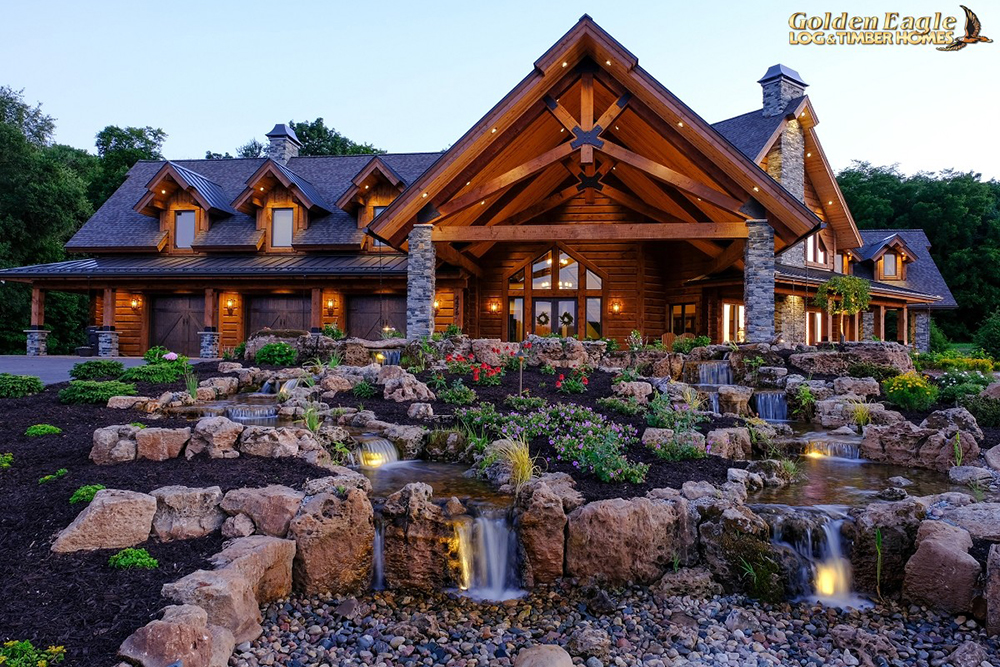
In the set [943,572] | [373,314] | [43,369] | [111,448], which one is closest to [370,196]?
[373,314]

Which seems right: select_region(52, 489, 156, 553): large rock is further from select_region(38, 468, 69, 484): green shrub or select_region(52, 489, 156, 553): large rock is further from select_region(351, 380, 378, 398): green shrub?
select_region(351, 380, 378, 398): green shrub

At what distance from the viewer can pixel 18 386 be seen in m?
9.13

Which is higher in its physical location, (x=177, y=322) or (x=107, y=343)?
(x=177, y=322)

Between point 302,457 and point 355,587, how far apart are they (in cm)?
206

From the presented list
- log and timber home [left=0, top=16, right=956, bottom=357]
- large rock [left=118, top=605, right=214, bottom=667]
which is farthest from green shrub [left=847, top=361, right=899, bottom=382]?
large rock [left=118, top=605, right=214, bottom=667]

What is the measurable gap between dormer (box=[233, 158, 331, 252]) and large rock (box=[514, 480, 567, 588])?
18.1 m

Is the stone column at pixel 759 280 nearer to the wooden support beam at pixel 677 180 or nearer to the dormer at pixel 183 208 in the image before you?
the wooden support beam at pixel 677 180

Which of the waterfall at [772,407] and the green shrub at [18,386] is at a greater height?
the green shrub at [18,386]

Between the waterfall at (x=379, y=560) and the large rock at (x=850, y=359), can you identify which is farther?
the large rock at (x=850, y=359)

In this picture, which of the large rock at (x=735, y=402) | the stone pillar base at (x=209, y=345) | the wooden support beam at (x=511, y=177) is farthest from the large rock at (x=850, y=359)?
the stone pillar base at (x=209, y=345)

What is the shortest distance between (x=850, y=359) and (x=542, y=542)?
10442mm

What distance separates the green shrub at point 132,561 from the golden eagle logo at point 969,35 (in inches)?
735

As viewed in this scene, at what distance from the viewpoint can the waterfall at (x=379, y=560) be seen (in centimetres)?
489

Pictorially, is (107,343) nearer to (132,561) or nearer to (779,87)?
(132,561)
